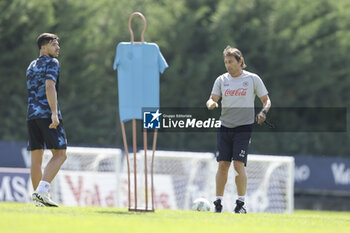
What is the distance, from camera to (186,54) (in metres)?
40.1

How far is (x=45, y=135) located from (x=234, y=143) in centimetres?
241

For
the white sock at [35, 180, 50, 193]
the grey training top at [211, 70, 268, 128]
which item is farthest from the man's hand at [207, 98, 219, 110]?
the white sock at [35, 180, 50, 193]

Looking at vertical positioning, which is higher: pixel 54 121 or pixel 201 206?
pixel 54 121

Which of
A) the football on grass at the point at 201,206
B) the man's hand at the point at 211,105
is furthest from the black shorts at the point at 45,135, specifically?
the football on grass at the point at 201,206

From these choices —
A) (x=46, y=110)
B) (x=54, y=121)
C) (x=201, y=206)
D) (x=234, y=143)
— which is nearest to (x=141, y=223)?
(x=54, y=121)

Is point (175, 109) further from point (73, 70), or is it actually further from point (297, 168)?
point (297, 168)

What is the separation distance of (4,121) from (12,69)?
2743 millimetres

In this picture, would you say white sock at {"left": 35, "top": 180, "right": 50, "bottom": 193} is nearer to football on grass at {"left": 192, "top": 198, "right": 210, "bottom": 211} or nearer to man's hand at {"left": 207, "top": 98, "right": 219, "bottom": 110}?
man's hand at {"left": 207, "top": 98, "right": 219, "bottom": 110}

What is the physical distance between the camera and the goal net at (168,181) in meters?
18.7

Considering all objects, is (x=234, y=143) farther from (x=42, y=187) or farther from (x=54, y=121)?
(x=42, y=187)

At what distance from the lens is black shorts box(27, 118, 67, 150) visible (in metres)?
10.3

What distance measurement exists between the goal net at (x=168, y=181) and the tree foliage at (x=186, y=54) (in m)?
13.7

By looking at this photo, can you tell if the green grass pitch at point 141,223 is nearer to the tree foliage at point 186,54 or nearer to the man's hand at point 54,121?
the man's hand at point 54,121

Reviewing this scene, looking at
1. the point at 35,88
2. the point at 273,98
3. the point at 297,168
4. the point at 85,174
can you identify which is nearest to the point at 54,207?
the point at 35,88
